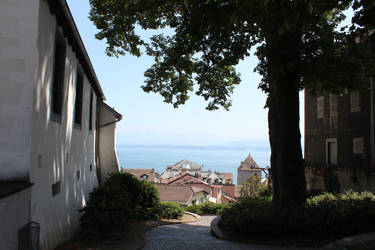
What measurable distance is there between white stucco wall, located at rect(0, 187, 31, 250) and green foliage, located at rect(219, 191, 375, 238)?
5.89m

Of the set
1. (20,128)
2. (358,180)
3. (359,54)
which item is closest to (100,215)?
(20,128)

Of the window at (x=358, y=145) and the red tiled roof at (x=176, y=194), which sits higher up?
the window at (x=358, y=145)

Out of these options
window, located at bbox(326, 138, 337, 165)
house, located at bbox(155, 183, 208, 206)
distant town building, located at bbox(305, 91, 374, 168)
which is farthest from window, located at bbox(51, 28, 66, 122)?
house, located at bbox(155, 183, 208, 206)

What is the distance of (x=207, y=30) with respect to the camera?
1112 cm

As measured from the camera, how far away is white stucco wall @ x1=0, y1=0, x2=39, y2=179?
5.33 m

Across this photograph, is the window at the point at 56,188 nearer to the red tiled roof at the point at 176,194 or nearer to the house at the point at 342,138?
the house at the point at 342,138

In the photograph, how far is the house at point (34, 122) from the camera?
203 inches

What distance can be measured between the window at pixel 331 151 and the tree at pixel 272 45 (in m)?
11.0

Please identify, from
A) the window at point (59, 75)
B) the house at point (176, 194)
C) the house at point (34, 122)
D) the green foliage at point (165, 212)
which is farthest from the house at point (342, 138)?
the house at point (176, 194)

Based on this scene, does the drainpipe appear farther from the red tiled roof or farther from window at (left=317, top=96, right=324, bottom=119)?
the red tiled roof

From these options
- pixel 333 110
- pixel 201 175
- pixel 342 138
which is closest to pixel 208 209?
pixel 342 138

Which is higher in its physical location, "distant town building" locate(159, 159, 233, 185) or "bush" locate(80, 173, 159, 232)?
"bush" locate(80, 173, 159, 232)

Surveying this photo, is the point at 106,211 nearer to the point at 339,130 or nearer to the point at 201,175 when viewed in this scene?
the point at 339,130

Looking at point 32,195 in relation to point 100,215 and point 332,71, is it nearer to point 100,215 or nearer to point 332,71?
point 100,215
